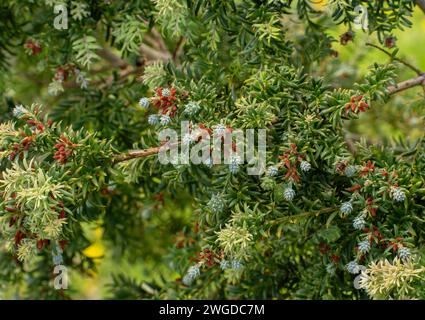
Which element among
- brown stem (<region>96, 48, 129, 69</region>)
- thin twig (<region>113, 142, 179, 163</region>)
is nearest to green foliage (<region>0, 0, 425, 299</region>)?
thin twig (<region>113, 142, 179, 163</region>)

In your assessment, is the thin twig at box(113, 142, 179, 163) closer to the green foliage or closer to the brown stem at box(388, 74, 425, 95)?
the green foliage

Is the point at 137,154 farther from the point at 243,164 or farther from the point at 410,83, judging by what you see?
the point at 410,83

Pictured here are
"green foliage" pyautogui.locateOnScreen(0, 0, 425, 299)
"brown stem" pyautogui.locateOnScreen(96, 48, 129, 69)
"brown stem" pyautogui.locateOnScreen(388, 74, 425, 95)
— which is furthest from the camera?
"brown stem" pyautogui.locateOnScreen(96, 48, 129, 69)

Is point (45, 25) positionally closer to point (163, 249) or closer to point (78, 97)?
point (78, 97)

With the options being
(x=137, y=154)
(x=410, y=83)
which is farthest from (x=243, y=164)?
(x=410, y=83)

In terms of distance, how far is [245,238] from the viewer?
1322 millimetres

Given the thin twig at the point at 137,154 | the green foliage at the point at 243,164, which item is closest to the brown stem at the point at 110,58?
the green foliage at the point at 243,164

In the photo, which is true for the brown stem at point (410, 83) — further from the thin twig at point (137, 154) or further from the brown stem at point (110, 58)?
the brown stem at point (110, 58)

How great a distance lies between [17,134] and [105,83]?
2.59ft

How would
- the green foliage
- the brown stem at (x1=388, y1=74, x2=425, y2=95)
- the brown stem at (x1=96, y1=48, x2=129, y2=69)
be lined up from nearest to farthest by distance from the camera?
1. the green foliage
2. the brown stem at (x1=388, y1=74, x2=425, y2=95)
3. the brown stem at (x1=96, y1=48, x2=129, y2=69)

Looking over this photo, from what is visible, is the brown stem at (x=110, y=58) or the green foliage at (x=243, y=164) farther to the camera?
the brown stem at (x=110, y=58)

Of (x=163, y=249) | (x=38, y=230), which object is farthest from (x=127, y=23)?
(x=163, y=249)

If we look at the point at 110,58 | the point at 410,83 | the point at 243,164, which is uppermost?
the point at 110,58
